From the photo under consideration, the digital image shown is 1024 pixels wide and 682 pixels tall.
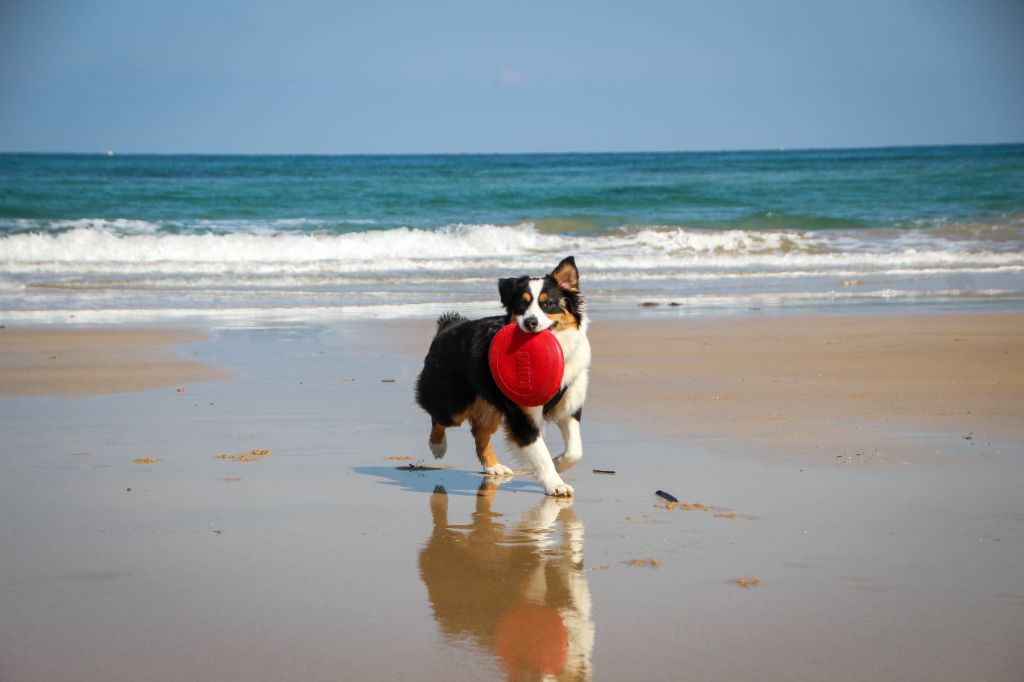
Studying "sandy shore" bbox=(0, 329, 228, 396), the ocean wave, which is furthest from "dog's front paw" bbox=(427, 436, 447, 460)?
the ocean wave

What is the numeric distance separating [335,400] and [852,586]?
446 cm

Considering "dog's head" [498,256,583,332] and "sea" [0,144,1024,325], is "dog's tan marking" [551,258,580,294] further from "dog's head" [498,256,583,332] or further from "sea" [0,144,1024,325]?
"sea" [0,144,1024,325]

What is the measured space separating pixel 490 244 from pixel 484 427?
64.2ft

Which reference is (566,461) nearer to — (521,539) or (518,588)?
(521,539)

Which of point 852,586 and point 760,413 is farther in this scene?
point 760,413

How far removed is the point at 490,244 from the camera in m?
25.2

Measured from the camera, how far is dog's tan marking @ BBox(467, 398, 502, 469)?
18.7 ft

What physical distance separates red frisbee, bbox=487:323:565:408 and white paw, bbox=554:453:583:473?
0.29 metres

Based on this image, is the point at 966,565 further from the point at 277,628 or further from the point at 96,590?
the point at 96,590

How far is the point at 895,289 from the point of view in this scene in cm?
1516

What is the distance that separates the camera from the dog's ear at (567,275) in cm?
529

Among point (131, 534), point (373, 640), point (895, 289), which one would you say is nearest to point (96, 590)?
point (131, 534)

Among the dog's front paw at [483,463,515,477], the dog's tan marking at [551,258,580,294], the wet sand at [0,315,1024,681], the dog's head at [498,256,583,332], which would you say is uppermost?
the dog's tan marking at [551,258,580,294]

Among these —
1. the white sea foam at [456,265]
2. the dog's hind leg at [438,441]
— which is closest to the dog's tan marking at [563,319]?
the dog's hind leg at [438,441]
